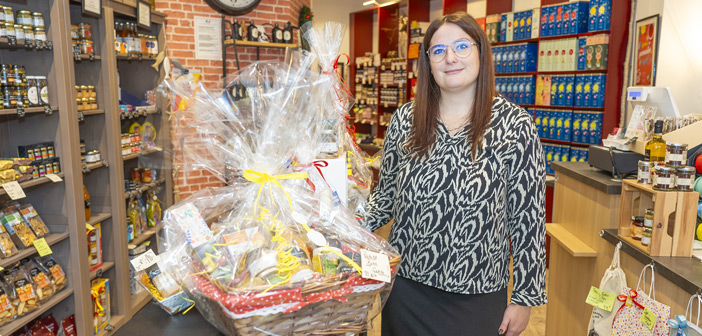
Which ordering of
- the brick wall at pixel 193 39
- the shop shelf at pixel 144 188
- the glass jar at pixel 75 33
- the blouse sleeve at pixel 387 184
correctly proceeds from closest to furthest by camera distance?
A: the blouse sleeve at pixel 387 184 → the glass jar at pixel 75 33 → the shop shelf at pixel 144 188 → the brick wall at pixel 193 39

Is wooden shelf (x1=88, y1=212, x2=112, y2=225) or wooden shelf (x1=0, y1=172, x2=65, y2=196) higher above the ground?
wooden shelf (x1=0, y1=172, x2=65, y2=196)

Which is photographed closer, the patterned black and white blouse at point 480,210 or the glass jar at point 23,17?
the patterned black and white blouse at point 480,210

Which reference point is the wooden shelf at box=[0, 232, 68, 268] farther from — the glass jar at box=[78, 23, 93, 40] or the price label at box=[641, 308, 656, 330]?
the price label at box=[641, 308, 656, 330]

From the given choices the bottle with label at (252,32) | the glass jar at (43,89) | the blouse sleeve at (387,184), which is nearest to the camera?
the blouse sleeve at (387,184)

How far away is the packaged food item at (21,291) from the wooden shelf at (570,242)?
8.26 ft

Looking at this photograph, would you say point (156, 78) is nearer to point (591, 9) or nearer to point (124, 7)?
point (124, 7)

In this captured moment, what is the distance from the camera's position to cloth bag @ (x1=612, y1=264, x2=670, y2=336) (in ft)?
5.91

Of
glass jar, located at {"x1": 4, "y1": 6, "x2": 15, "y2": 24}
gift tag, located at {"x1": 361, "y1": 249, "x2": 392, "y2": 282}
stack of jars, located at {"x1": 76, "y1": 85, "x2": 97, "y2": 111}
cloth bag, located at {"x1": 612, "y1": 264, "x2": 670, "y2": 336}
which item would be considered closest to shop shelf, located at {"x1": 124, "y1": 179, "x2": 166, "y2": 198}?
stack of jars, located at {"x1": 76, "y1": 85, "x2": 97, "y2": 111}

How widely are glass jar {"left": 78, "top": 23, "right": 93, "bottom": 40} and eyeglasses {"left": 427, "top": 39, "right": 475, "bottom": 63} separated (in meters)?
2.23

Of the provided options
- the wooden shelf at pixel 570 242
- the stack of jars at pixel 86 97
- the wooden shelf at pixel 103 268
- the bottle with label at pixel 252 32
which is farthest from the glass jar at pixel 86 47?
the wooden shelf at pixel 570 242

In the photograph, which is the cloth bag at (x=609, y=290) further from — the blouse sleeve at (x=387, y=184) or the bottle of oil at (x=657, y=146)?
the blouse sleeve at (x=387, y=184)

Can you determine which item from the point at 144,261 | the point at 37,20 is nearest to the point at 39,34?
the point at 37,20

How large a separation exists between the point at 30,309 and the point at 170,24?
122 inches

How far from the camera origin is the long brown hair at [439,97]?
156 cm
